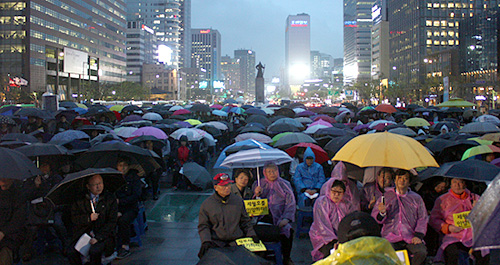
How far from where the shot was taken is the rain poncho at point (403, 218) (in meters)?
5.67

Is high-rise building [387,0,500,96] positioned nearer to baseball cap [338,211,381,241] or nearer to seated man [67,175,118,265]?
seated man [67,175,118,265]

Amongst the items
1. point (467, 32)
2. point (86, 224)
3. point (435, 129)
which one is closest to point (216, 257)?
point (86, 224)

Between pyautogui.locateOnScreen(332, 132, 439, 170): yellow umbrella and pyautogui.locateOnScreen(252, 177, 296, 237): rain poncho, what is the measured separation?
1270 millimetres

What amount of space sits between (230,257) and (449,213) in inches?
123

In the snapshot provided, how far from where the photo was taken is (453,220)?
5.90 metres

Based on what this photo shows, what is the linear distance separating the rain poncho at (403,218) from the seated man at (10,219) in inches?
182

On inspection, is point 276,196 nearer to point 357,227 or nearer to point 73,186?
point 357,227

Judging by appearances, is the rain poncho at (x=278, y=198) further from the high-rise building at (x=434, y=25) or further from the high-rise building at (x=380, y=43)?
the high-rise building at (x=380, y=43)

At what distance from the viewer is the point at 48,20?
8175 cm

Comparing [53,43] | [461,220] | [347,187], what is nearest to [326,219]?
[347,187]

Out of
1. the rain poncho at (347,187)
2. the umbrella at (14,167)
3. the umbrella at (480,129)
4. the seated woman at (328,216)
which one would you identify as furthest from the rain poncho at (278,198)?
the umbrella at (480,129)

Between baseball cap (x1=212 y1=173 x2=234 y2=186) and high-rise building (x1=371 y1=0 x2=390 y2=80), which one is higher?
high-rise building (x1=371 y1=0 x2=390 y2=80)

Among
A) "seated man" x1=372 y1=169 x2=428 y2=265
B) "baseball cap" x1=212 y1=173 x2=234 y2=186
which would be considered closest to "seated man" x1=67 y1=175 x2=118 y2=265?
"baseball cap" x1=212 y1=173 x2=234 y2=186

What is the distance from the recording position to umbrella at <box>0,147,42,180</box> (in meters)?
5.77
